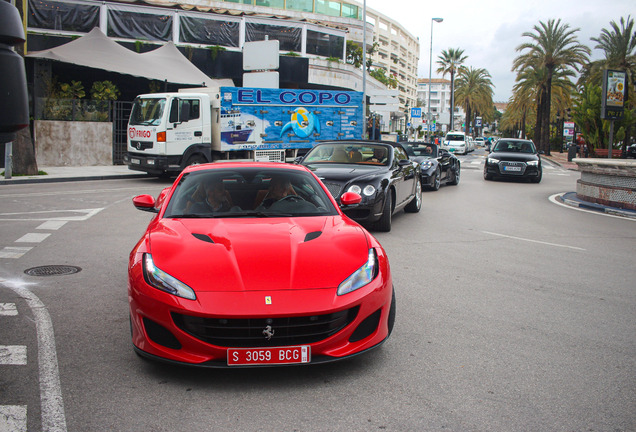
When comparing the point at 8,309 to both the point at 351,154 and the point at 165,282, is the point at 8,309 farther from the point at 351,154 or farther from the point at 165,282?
the point at 351,154

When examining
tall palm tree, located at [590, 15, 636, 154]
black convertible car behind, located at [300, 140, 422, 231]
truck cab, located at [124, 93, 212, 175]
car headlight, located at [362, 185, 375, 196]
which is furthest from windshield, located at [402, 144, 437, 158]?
tall palm tree, located at [590, 15, 636, 154]

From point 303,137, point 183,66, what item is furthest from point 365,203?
point 183,66

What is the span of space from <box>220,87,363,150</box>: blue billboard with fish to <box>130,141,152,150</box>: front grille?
2.27 metres

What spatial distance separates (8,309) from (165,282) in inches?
89.7

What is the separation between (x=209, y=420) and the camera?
9.88 ft

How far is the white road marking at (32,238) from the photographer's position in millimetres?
8055

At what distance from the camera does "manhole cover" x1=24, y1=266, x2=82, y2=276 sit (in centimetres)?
624

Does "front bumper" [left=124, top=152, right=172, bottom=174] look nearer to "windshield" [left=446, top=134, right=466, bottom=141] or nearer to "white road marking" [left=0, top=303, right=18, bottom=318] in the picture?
"white road marking" [left=0, top=303, right=18, bottom=318]

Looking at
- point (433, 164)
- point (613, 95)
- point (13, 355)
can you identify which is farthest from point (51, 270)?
point (613, 95)

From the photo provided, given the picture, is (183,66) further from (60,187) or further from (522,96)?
(522,96)

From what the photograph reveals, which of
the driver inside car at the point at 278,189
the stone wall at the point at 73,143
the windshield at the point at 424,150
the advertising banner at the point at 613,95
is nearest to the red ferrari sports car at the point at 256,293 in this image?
the driver inside car at the point at 278,189

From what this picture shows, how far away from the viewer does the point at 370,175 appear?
9.27 m

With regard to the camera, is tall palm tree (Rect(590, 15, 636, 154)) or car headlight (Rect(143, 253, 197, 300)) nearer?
car headlight (Rect(143, 253, 197, 300))

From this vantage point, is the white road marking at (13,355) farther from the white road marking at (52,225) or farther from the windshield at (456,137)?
the windshield at (456,137)
